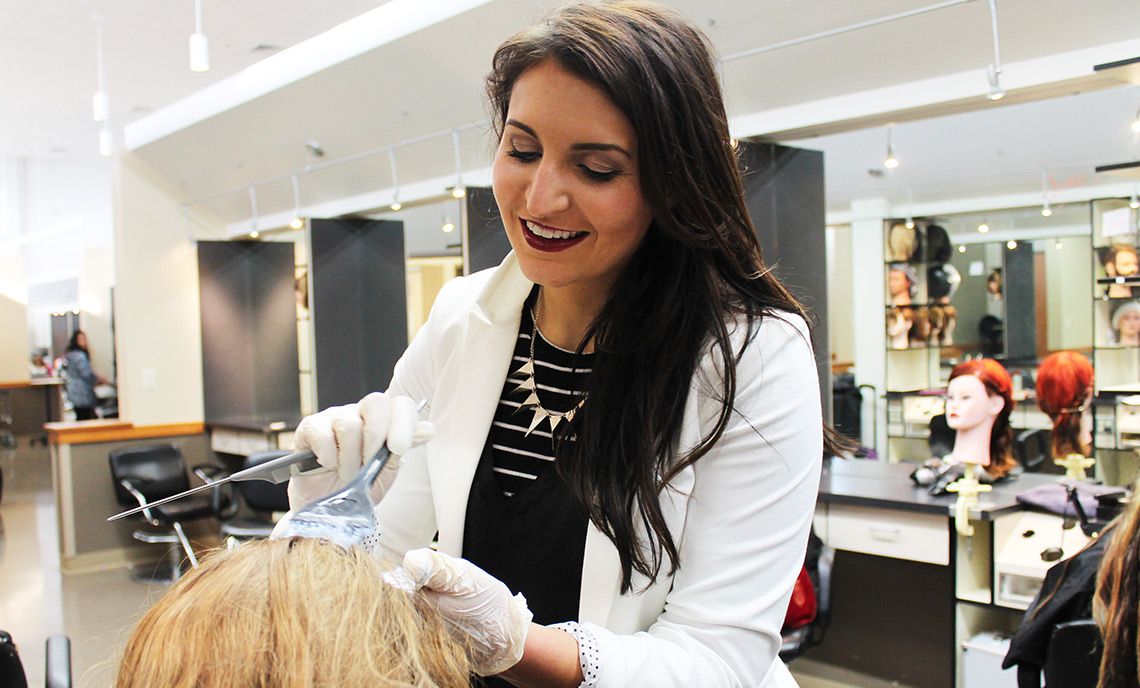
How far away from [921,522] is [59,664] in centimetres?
286

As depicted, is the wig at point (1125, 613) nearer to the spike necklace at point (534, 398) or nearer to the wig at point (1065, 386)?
the spike necklace at point (534, 398)

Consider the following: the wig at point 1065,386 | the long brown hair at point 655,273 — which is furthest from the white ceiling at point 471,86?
the long brown hair at point 655,273

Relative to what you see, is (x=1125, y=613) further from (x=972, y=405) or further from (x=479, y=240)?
(x=479, y=240)

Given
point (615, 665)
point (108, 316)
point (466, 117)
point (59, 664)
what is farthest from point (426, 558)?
point (108, 316)

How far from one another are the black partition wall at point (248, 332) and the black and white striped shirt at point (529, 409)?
6.26 m

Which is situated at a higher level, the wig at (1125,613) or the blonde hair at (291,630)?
the blonde hair at (291,630)

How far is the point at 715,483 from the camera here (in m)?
1.04

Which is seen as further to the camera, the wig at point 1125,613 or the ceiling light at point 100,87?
the ceiling light at point 100,87

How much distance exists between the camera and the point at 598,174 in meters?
0.99

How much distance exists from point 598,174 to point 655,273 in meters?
0.19

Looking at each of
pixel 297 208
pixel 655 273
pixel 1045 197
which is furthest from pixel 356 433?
pixel 1045 197

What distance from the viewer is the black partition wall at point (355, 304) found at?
6297 mm

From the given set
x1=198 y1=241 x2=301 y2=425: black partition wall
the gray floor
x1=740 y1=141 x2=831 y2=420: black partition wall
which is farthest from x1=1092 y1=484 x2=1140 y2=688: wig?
x1=198 y1=241 x2=301 y2=425: black partition wall

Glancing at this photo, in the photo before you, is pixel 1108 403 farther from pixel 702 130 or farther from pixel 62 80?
pixel 62 80
